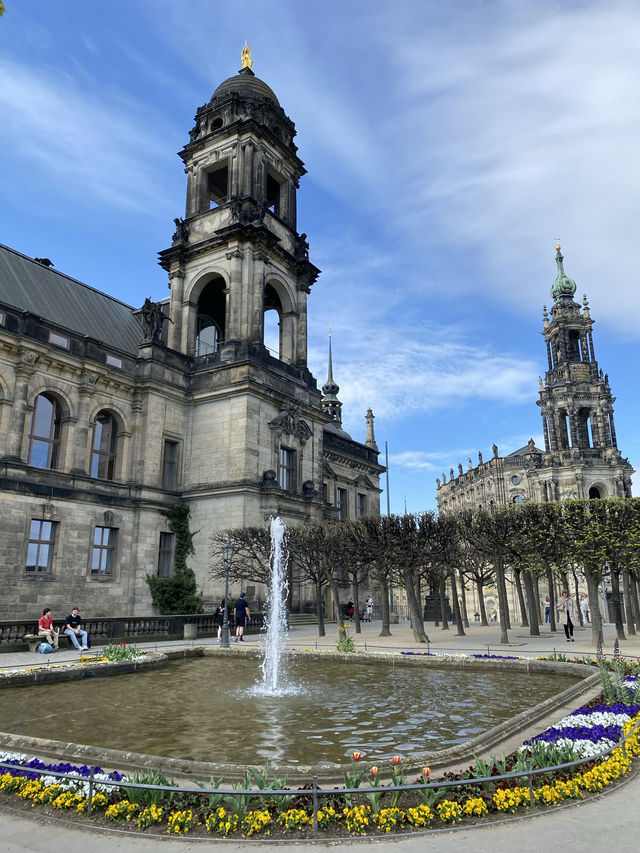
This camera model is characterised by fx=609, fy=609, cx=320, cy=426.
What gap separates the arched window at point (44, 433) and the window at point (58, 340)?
2.63m

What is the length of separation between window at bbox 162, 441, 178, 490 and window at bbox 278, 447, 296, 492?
247 inches

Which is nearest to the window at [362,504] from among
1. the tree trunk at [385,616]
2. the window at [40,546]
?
the tree trunk at [385,616]

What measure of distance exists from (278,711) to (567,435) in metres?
75.3

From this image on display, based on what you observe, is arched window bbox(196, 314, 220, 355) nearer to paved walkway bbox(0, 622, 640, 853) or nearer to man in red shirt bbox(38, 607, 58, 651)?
man in red shirt bbox(38, 607, 58, 651)

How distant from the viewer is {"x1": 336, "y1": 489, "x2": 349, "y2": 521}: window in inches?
2036

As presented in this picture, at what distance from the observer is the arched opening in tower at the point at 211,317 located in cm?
4175

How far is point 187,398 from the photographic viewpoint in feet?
121

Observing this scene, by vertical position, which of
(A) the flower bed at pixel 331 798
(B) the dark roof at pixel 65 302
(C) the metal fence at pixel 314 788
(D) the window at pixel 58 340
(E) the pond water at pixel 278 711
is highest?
(B) the dark roof at pixel 65 302

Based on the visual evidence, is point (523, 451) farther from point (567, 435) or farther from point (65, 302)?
point (65, 302)

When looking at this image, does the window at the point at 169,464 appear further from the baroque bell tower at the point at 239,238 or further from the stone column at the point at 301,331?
the stone column at the point at 301,331

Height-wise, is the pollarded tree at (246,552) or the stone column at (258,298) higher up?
the stone column at (258,298)

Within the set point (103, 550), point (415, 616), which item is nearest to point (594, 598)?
point (415, 616)

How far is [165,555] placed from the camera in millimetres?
34125

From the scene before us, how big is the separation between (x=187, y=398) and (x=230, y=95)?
21.9 meters
